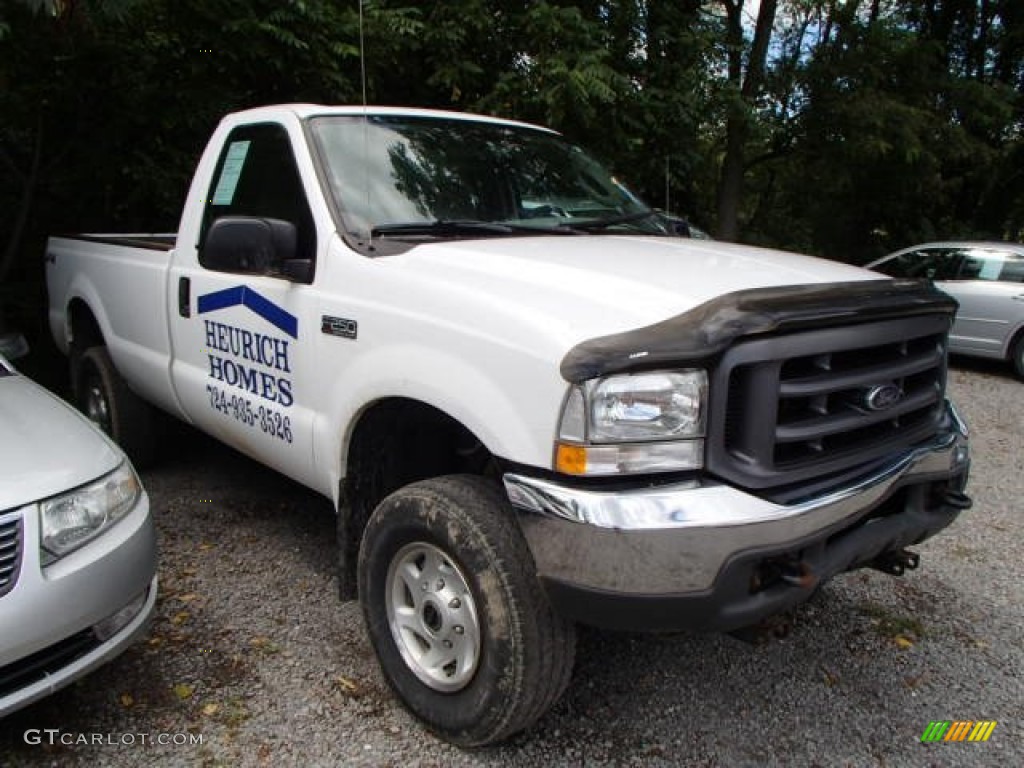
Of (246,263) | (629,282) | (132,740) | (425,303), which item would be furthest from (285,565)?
(629,282)

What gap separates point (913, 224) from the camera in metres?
17.7

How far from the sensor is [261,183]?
11.5ft

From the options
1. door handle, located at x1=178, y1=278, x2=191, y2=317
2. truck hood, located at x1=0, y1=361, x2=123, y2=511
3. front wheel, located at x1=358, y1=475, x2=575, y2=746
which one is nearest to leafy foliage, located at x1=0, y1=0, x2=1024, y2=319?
door handle, located at x1=178, y1=278, x2=191, y2=317

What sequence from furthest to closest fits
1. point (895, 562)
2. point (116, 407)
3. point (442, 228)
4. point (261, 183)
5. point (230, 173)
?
1. point (116, 407)
2. point (230, 173)
3. point (261, 183)
4. point (442, 228)
5. point (895, 562)

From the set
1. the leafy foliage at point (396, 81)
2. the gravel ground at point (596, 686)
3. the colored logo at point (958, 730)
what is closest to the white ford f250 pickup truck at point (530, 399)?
the gravel ground at point (596, 686)

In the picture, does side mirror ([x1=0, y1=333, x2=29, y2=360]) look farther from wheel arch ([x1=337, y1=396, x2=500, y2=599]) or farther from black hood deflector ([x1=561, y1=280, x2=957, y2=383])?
black hood deflector ([x1=561, y1=280, x2=957, y2=383])

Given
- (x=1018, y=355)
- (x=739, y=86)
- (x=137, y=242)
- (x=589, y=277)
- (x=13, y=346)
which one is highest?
(x=739, y=86)

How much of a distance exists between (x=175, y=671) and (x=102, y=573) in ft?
2.14

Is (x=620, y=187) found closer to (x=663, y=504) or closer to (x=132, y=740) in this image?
(x=663, y=504)

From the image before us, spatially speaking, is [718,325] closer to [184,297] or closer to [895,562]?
[895,562]

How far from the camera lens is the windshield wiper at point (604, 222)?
11.2 ft

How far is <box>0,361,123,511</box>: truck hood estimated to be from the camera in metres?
2.47

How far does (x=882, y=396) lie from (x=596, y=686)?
1.42 metres

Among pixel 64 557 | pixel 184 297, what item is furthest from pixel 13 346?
pixel 64 557
